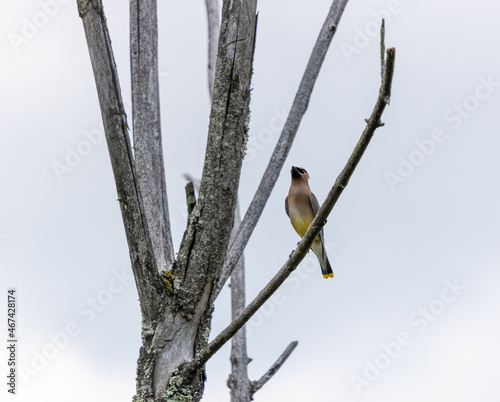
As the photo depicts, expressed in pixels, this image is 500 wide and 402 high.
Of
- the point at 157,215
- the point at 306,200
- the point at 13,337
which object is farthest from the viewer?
the point at 306,200

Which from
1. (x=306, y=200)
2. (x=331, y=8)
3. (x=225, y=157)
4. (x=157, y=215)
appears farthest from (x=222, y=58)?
(x=306, y=200)

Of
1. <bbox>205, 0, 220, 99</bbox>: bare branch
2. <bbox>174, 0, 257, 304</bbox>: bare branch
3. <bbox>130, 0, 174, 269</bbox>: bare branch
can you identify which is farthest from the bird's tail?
<bbox>174, 0, 257, 304</bbox>: bare branch

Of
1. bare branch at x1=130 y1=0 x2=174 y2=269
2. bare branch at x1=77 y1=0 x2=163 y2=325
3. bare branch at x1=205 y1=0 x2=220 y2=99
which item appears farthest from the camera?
bare branch at x1=205 y1=0 x2=220 y2=99

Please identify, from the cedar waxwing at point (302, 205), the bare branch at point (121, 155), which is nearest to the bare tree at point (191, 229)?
the bare branch at point (121, 155)

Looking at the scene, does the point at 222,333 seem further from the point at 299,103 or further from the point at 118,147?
the point at 299,103

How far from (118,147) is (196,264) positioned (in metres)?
0.82

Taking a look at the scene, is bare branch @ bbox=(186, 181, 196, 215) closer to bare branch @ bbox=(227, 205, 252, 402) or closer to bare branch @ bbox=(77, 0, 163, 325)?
bare branch @ bbox=(77, 0, 163, 325)

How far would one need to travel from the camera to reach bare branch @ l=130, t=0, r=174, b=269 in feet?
14.1

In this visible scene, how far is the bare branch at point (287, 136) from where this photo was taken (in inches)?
187

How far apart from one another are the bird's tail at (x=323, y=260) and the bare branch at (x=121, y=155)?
12.8 feet

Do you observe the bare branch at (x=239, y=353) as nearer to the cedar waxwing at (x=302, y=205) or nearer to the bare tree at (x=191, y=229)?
the cedar waxwing at (x=302, y=205)

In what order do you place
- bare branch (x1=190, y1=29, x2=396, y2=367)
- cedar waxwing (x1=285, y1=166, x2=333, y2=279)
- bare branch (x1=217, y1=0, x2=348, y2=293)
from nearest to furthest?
bare branch (x1=190, y1=29, x2=396, y2=367) → bare branch (x1=217, y1=0, x2=348, y2=293) → cedar waxwing (x1=285, y1=166, x2=333, y2=279)

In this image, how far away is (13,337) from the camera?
6027 millimetres

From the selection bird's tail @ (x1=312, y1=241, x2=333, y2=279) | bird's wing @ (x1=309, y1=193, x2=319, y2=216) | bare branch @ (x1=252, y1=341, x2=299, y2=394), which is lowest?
bare branch @ (x1=252, y1=341, x2=299, y2=394)
